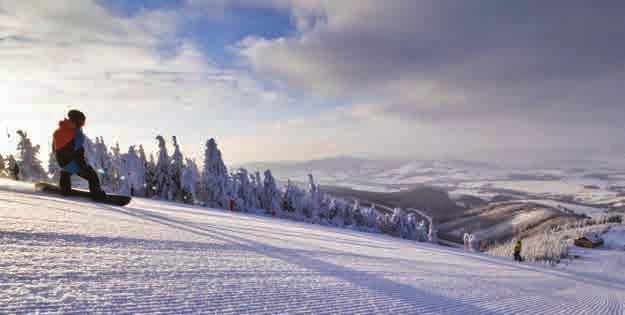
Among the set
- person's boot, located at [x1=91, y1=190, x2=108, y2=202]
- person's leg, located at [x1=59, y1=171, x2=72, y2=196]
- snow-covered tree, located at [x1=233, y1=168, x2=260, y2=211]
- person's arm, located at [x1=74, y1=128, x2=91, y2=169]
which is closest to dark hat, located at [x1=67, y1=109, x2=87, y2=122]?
person's arm, located at [x1=74, y1=128, x2=91, y2=169]

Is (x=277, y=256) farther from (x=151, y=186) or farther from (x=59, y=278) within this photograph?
(x=151, y=186)

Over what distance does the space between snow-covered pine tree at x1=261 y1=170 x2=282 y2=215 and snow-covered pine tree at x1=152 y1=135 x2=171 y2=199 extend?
15432mm

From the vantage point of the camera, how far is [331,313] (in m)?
2.45

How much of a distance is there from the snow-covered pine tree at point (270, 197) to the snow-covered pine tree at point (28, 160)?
2705cm

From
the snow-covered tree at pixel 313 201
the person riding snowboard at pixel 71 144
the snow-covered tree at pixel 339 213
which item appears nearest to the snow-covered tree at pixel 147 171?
the snow-covered tree at pixel 313 201

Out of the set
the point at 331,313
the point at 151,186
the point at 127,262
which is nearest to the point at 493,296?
the point at 331,313

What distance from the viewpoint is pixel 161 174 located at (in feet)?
119

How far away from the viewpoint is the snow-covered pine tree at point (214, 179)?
4022cm

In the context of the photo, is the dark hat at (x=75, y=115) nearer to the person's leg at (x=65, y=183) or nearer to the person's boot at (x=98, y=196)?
the person's leg at (x=65, y=183)

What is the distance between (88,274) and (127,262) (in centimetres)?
38

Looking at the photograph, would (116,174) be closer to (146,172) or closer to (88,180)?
(146,172)

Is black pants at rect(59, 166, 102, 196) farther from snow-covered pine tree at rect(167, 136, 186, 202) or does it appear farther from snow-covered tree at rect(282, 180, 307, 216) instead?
snow-covered tree at rect(282, 180, 307, 216)

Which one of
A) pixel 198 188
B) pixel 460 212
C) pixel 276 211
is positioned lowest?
pixel 460 212

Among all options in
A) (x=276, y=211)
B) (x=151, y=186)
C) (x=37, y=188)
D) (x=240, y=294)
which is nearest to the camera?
(x=240, y=294)
